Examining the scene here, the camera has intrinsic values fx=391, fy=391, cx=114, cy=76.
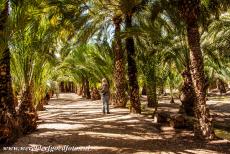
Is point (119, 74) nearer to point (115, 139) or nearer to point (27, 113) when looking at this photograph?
point (27, 113)

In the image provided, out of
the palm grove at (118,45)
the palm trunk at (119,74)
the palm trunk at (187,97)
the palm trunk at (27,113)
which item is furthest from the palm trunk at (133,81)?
the palm trunk at (27,113)

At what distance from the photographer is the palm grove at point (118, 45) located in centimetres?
1005

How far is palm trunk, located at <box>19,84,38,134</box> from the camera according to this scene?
11.0 metres

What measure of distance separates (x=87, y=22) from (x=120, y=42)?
7.32 feet

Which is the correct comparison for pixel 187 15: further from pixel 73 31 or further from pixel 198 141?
pixel 73 31

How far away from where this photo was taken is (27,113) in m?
11.3

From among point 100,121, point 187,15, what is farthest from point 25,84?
point 187,15

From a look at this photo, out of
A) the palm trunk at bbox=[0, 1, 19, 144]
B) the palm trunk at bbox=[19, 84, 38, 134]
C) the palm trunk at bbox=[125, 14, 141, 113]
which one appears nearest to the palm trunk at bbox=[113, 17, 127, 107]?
the palm trunk at bbox=[125, 14, 141, 113]

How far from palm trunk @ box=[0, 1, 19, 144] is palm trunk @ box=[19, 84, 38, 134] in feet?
3.21

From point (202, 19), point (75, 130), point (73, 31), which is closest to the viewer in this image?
point (75, 130)

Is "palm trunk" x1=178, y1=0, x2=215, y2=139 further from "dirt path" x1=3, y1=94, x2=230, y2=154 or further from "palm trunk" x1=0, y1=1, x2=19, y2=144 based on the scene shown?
"palm trunk" x1=0, y1=1, x2=19, y2=144

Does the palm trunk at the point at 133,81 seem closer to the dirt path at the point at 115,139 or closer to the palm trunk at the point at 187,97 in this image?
the palm trunk at the point at 187,97

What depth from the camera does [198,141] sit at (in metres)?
10.3

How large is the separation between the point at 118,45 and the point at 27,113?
9789 mm
